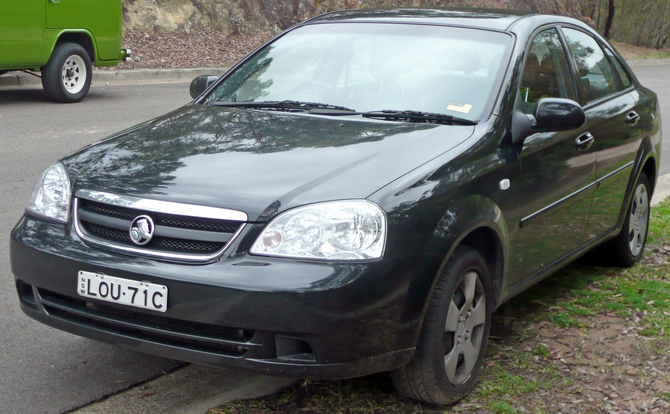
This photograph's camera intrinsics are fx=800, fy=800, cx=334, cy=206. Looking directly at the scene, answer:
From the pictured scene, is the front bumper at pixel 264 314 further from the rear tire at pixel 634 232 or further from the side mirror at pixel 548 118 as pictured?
the rear tire at pixel 634 232

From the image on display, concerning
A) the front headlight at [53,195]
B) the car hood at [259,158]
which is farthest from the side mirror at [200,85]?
the front headlight at [53,195]

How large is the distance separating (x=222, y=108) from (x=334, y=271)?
5.22 ft

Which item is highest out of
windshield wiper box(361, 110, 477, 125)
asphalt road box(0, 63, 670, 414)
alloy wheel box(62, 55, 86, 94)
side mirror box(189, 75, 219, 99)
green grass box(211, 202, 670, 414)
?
windshield wiper box(361, 110, 477, 125)

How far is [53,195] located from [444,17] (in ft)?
7.35

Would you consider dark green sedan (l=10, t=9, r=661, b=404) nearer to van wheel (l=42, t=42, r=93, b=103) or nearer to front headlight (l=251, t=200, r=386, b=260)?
front headlight (l=251, t=200, r=386, b=260)

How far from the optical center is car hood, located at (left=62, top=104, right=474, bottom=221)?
284cm

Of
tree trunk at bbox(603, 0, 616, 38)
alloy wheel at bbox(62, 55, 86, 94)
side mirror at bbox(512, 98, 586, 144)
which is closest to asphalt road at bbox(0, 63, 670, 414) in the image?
alloy wheel at bbox(62, 55, 86, 94)

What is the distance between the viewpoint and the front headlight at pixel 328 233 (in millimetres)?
2730

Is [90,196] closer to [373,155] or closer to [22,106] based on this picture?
[373,155]

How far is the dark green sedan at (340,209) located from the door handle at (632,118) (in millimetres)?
519

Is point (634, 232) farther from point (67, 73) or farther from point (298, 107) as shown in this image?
point (67, 73)

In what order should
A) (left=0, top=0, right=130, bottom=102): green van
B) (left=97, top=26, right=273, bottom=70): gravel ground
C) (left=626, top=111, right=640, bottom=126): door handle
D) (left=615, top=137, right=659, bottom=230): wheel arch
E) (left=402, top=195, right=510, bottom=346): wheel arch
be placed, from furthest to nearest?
(left=97, top=26, right=273, bottom=70): gravel ground → (left=0, top=0, right=130, bottom=102): green van → (left=615, top=137, right=659, bottom=230): wheel arch → (left=626, top=111, right=640, bottom=126): door handle → (left=402, top=195, right=510, bottom=346): wheel arch

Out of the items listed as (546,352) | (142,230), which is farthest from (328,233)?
(546,352)

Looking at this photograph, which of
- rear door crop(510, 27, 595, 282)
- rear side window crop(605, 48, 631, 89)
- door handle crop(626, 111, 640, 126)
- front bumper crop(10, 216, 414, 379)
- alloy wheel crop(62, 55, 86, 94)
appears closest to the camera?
front bumper crop(10, 216, 414, 379)
